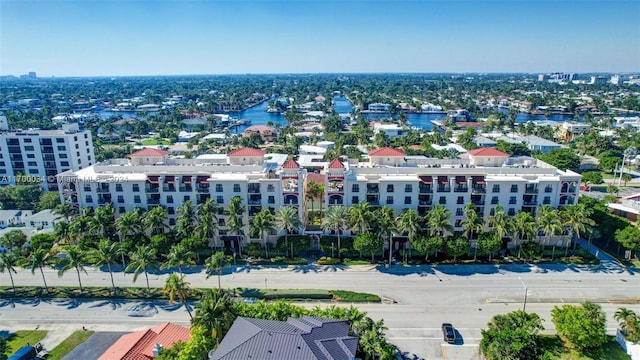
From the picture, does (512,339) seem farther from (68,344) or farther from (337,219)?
(68,344)

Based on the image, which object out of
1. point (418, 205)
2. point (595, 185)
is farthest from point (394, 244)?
point (595, 185)

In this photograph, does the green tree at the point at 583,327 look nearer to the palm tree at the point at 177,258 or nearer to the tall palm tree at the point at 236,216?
the tall palm tree at the point at 236,216

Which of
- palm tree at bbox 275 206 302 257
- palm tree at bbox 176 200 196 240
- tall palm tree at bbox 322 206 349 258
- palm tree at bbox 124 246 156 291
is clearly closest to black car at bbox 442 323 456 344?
tall palm tree at bbox 322 206 349 258

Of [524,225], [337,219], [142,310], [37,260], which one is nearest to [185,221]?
[142,310]

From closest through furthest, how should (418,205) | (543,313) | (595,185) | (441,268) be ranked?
1. (543,313)
2. (441,268)
3. (418,205)
4. (595,185)

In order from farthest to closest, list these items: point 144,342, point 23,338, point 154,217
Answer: point 154,217, point 23,338, point 144,342

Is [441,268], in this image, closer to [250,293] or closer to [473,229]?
[473,229]

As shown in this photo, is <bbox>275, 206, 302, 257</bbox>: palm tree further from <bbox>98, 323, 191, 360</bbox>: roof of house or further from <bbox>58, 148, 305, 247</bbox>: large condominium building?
<bbox>98, 323, 191, 360</bbox>: roof of house
